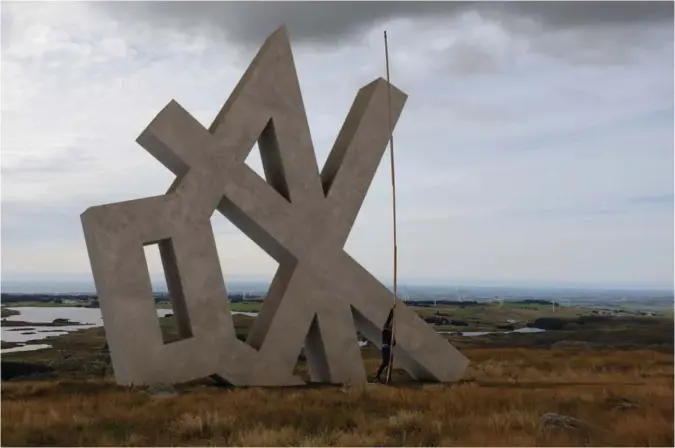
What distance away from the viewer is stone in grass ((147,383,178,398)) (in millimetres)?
8719

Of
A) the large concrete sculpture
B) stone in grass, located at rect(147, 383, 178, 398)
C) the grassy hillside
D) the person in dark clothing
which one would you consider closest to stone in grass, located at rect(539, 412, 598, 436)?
the grassy hillside

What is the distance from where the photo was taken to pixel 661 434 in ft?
23.3

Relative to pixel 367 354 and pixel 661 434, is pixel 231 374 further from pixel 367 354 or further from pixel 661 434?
pixel 367 354

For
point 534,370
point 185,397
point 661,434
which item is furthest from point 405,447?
point 534,370

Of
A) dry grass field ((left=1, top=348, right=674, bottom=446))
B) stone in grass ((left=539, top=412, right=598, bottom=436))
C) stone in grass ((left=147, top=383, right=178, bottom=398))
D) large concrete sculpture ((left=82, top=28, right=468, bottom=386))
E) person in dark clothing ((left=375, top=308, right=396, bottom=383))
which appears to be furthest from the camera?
person in dark clothing ((left=375, top=308, right=396, bottom=383))

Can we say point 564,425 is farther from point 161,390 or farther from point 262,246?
point 262,246

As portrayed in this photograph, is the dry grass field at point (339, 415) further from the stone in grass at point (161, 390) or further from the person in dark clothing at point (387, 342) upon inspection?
the person in dark clothing at point (387, 342)

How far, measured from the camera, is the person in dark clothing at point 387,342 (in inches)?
428

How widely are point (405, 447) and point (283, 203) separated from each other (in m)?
4.58

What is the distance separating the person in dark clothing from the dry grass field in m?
0.36

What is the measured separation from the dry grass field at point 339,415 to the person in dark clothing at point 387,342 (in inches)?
14.0

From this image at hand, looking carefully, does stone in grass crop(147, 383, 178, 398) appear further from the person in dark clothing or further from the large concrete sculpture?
the person in dark clothing

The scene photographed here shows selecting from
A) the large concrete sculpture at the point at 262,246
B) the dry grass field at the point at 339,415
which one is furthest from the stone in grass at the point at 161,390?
the large concrete sculpture at the point at 262,246

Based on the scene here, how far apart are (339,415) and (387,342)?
3.23 metres
